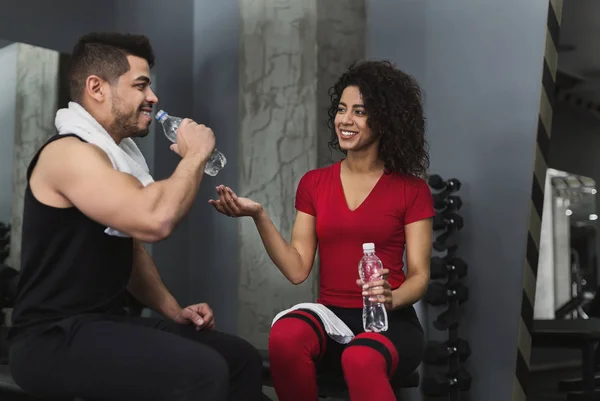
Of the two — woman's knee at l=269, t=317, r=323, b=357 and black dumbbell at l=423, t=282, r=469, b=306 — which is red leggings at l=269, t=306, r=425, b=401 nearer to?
woman's knee at l=269, t=317, r=323, b=357

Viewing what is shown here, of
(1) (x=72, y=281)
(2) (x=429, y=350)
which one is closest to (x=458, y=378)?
(2) (x=429, y=350)

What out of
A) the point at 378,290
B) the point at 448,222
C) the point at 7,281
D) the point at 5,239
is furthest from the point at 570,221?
the point at 5,239

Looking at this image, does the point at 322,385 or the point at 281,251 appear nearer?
the point at 322,385

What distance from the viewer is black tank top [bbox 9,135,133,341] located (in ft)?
5.47

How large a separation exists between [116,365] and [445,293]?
1.67 m

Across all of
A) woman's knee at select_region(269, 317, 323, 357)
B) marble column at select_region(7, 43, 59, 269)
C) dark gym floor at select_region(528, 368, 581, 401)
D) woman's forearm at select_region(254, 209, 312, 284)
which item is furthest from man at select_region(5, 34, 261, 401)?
marble column at select_region(7, 43, 59, 269)

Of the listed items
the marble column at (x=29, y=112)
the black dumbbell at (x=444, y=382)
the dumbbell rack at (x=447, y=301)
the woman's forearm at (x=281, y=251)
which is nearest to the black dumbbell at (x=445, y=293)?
the dumbbell rack at (x=447, y=301)

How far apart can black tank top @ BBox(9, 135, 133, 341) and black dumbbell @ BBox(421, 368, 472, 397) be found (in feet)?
5.10

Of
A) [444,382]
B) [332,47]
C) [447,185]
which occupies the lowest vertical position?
[444,382]

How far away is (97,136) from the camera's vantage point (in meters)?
1.73

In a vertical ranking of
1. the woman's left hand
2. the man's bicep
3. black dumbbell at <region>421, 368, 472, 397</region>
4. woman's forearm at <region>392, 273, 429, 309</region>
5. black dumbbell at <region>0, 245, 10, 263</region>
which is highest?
the man's bicep

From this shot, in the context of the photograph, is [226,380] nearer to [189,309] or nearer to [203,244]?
[189,309]

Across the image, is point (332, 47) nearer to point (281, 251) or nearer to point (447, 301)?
point (447, 301)

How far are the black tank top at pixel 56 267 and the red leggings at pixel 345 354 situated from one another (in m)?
0.48
